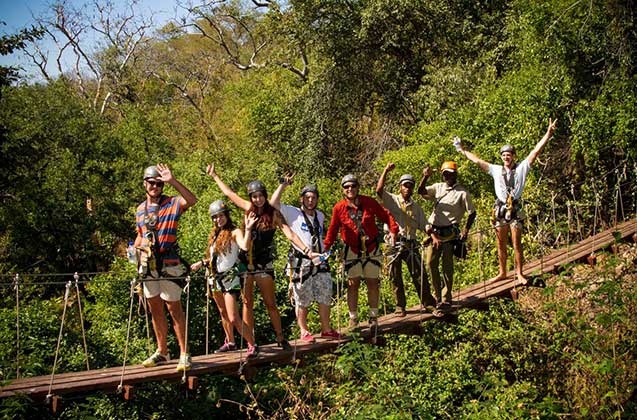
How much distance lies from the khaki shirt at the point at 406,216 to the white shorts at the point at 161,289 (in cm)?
194

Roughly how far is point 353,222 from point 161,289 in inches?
64.3

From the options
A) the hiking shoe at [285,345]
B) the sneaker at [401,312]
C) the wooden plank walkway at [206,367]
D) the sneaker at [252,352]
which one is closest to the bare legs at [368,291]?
the wooden plank walkway at [206,367]

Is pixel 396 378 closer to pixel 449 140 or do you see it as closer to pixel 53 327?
pixel 53 327

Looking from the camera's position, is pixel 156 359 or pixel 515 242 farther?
pixel 515 242

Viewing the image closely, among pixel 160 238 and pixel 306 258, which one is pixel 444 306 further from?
pixel 160 238

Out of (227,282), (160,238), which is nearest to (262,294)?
(227,282)

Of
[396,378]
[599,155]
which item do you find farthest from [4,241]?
[599,155]

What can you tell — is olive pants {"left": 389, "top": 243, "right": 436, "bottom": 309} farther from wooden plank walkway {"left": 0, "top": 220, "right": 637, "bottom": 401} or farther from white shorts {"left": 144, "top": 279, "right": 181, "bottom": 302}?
white shorts {"left": 144, "top": 279, "right": 181, "bottom": 302}

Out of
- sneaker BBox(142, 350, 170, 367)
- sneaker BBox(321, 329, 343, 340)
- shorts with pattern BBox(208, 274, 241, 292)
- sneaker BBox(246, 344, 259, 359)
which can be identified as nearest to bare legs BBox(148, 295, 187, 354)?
sneaker BBox(142, 350, 170, 367)

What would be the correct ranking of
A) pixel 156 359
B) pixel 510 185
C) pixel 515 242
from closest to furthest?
pixel 156 359 < pixel 510 185 < pixel 515 242

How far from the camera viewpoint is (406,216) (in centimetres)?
645

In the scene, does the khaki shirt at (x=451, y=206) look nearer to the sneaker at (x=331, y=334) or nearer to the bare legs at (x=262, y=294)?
the sneaker at (x=331, y=334)

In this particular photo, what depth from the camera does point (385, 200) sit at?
6.26m

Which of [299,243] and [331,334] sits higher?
[299,243]
